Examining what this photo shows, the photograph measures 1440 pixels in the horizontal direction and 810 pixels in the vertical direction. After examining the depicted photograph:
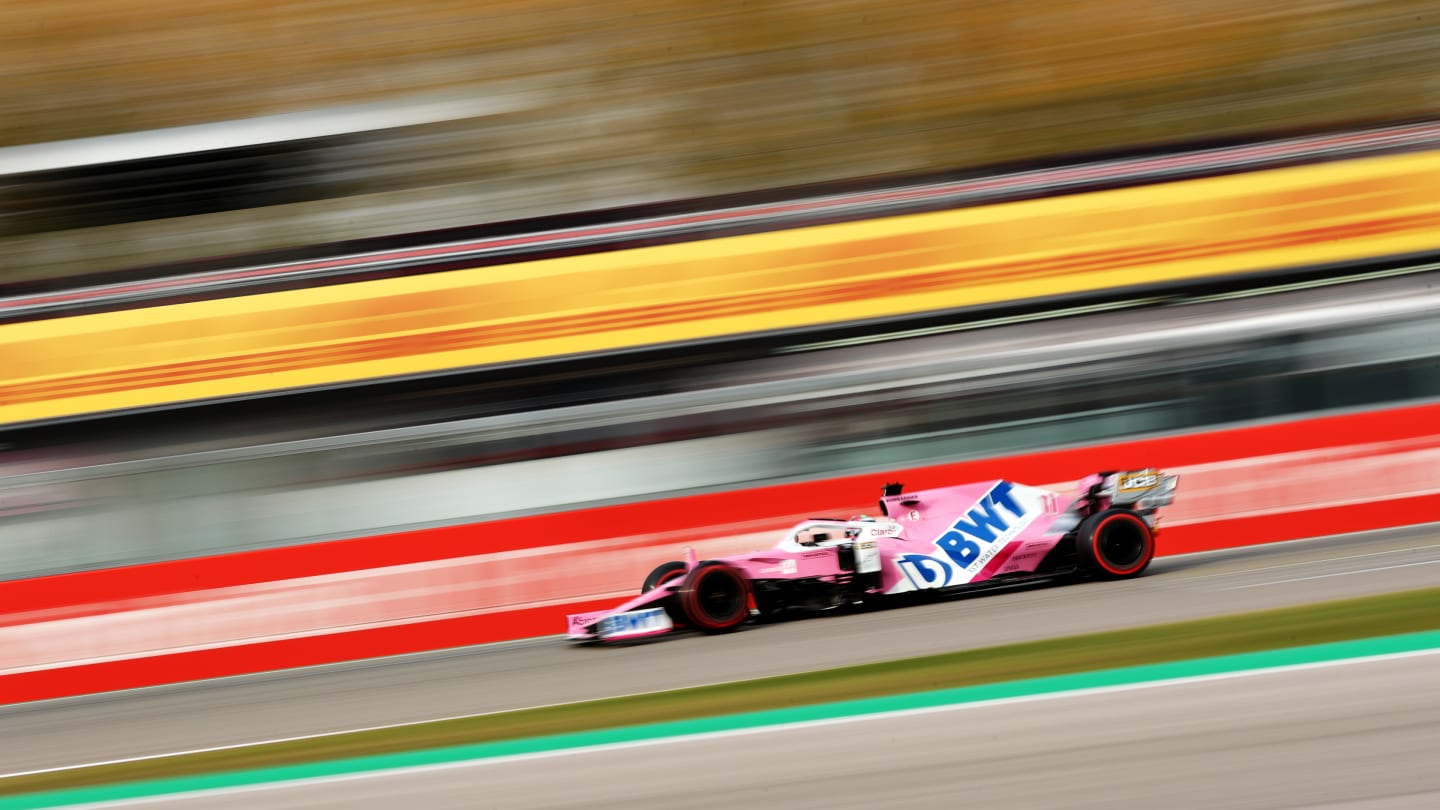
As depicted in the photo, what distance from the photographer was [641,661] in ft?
25.6

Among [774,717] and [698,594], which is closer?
[774,717]

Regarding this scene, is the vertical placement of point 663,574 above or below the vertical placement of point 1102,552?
above

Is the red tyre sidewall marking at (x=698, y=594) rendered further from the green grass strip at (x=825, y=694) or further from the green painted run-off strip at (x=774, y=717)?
the green painted run-off strip at (x=774, y=717)

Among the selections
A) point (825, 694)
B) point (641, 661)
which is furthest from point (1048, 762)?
point (641, 661)

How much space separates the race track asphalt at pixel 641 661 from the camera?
696 centimetres

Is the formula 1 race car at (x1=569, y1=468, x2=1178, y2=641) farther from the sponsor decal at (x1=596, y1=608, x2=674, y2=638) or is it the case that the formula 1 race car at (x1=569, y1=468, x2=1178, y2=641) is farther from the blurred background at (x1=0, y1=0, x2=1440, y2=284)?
the blurred background at (x1=0, y1=0, x2=1440, y2=284)

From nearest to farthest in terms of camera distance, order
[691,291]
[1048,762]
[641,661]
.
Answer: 1. [1048,762]
2. [641,661]
3. [691,291]

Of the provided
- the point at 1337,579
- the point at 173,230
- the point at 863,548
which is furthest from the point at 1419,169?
the point at 173,230

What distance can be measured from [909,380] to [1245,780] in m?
7.86

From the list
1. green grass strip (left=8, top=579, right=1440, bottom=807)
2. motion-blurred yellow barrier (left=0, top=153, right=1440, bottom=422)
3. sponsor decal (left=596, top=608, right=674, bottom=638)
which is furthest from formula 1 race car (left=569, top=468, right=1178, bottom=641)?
motion-blurred yellow barrier (left=0, top=153, right=1440, bottom=422)

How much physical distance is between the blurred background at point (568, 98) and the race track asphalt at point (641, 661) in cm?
543

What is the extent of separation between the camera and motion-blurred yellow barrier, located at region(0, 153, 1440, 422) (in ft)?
39.4

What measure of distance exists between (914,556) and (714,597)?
132 centimetres

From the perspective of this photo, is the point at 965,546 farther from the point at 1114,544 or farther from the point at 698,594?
the point at 698,594
